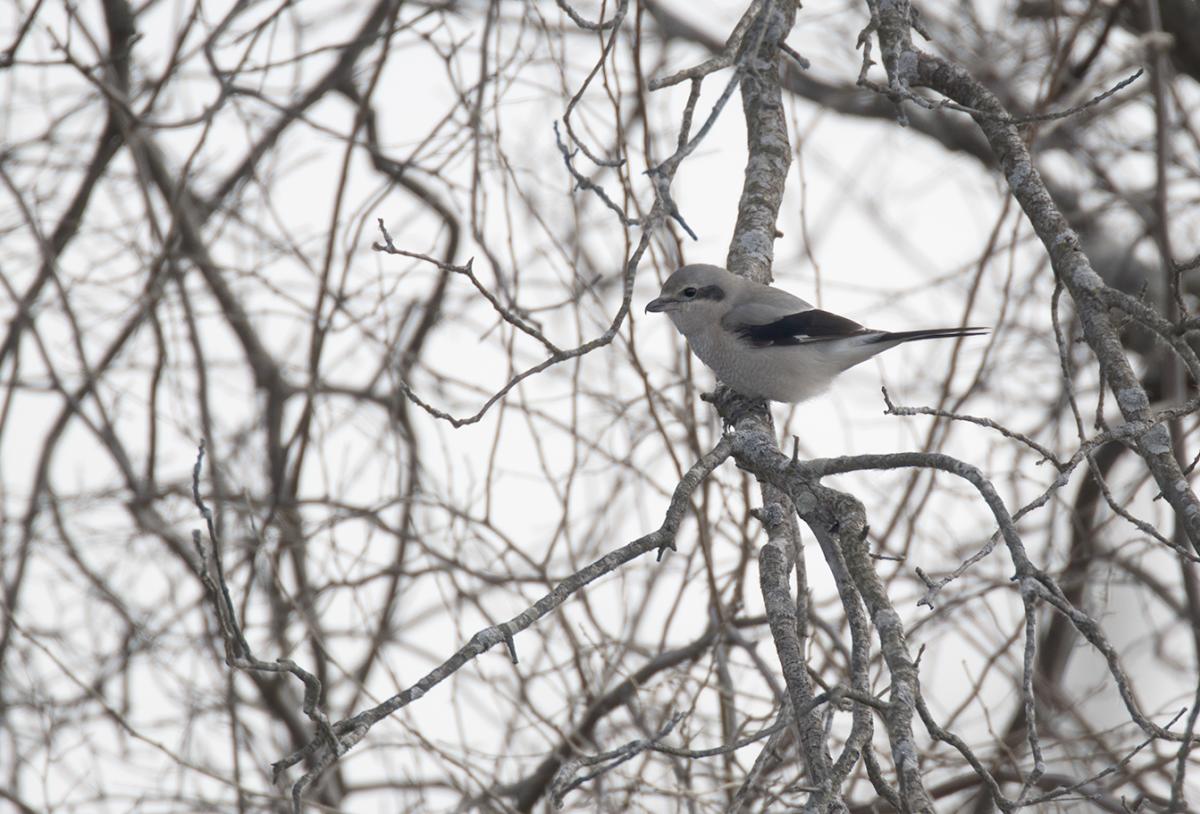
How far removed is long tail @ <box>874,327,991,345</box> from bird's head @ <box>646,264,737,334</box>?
1.88ft

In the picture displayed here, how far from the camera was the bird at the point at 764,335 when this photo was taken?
13.1 feet

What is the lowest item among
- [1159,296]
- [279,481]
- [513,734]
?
[513,734]

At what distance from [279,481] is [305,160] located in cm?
129

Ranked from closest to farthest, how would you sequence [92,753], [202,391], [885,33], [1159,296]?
[885,33] → [92,753] → [202,391] → [1159,296]

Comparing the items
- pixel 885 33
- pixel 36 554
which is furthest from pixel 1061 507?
pixel 36 554

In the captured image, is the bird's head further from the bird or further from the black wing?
the black wing

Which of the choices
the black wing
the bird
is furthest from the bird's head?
the black wing

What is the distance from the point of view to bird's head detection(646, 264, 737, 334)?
4.06 m

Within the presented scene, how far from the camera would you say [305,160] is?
5078mm

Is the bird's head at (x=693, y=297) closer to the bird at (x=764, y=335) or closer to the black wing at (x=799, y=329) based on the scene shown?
the bird at (x=764, y=335)

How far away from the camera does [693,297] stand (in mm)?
4160

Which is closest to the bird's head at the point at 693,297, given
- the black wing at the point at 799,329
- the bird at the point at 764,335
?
the bird at the point at 764,335

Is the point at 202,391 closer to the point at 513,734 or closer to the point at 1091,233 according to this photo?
the point at 513,734

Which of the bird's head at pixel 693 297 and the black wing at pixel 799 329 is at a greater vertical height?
the bird's head at pixel 693 297
